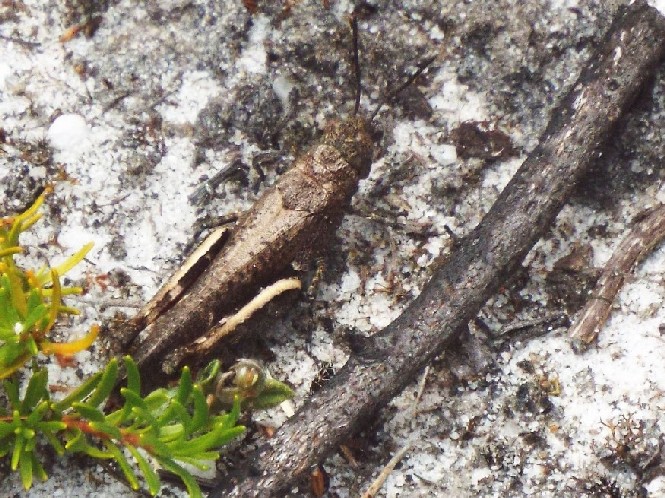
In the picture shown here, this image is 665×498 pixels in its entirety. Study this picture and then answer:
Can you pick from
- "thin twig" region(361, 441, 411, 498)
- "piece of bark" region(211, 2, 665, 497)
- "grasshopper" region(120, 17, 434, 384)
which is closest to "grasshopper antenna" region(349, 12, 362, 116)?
"grasshopper" region(120, 17, 434, 384)

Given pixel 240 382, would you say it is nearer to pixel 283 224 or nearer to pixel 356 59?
pixel 283 224

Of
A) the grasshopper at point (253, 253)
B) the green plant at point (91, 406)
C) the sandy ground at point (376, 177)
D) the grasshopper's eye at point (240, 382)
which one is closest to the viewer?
the green plant at point (91, 406)

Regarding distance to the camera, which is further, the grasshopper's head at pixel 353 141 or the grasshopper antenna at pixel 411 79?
the grasshopper antenna at pixel 411 79

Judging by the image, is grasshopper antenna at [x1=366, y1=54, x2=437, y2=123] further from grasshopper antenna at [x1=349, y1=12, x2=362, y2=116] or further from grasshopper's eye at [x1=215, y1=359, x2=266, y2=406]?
grasshopper's eye at [x1=215, y1=359, x2=266, y2=406]

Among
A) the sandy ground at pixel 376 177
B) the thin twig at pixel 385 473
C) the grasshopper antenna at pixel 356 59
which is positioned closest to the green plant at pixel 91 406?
the sandy ground at pixel 376 177

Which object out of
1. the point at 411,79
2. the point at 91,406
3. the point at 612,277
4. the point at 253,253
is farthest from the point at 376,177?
the point at 91,406

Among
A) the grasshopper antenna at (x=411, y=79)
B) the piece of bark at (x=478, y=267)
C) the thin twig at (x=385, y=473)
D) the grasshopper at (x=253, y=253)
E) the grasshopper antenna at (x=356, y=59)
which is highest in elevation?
the grasshopper antenna at (x=356, y=59)

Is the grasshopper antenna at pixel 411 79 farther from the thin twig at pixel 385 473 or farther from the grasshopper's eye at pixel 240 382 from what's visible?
the thin twig at pixel 385 473
